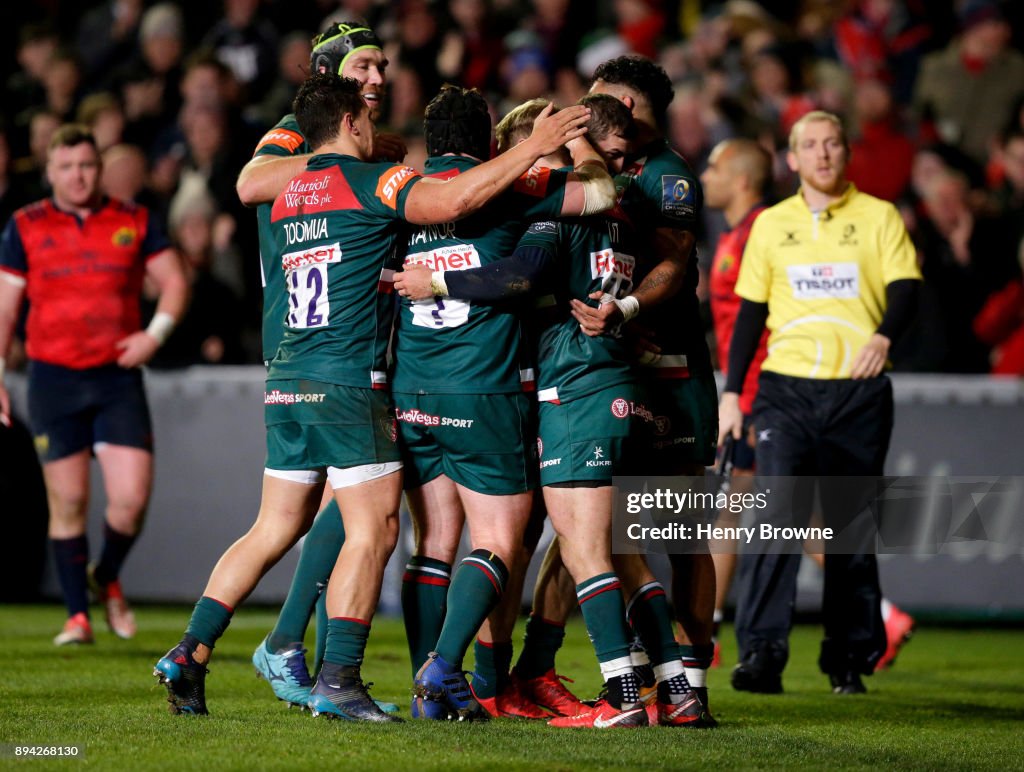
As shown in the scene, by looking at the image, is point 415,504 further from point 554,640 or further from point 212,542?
point 212,542

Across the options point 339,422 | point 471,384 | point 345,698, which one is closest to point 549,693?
point 345,698

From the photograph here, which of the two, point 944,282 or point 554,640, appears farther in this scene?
point 944,282

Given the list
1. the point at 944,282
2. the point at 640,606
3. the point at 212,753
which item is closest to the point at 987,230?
the point at 944,282

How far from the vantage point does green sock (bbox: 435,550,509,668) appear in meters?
5.93

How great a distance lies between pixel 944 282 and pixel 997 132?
143 inches

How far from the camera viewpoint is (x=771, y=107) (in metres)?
14.5

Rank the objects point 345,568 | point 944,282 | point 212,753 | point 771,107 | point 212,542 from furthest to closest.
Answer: point 771,107 → point 944,282 → point 212,542 → point 345,568 → point 212,753

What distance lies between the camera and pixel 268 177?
21.1ft

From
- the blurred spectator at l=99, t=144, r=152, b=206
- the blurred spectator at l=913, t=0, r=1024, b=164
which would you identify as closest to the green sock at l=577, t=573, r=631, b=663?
the blurred spectator at l=99, t=144, r=152, b=206

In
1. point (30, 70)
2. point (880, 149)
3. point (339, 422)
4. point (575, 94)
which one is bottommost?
point (339, 422)

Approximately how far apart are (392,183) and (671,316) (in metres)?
1.46

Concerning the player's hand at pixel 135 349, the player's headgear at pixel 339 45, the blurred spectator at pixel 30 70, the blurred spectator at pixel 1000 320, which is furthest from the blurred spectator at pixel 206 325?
the blurred spectator at pixel 1000 320

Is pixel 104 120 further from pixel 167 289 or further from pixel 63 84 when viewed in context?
pixel 167 289

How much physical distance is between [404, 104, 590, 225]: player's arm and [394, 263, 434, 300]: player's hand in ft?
0.78
